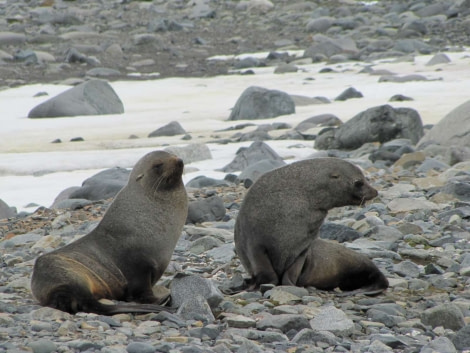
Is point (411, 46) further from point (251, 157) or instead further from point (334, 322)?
point (334, 322)

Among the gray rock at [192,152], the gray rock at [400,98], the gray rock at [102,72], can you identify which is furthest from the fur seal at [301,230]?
the gray rock at [102,72]

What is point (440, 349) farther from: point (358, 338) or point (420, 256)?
point (420, 256)

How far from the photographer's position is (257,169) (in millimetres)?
9398

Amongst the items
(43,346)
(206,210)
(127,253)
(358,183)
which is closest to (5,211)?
(206,210)

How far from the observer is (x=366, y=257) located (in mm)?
5711

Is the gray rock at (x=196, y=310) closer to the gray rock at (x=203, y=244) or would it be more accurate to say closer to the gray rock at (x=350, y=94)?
the gray rock at (x=203, y=244)

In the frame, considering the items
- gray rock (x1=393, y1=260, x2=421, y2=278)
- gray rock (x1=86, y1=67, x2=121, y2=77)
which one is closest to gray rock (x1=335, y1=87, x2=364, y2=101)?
gray rock (x1=86, y1=67, x2=121, y2=77)

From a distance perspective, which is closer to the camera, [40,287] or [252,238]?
[40,287]

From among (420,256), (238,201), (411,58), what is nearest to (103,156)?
(238,201)

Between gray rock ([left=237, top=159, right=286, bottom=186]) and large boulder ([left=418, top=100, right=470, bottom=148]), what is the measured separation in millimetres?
2178

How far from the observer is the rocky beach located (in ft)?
A: 14.8

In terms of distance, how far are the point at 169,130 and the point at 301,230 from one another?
7609mm

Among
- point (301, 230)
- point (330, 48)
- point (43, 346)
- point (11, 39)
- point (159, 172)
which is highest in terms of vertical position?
point (11, 39)

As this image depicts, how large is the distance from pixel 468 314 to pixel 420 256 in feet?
4.22
